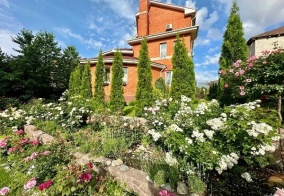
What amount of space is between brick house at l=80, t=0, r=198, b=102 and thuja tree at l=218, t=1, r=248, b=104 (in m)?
4.87

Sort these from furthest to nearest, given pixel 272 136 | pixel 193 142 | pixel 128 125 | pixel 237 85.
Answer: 1. pixel 237 85
2. pixel 128 125
3. pixel 193 142
4. pixel 272 136

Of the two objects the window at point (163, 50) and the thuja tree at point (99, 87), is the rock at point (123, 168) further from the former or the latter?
the window at point (163, 50)

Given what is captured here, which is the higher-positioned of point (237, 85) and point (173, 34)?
point (173, 34)

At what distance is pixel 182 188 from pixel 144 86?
6019 millimetres

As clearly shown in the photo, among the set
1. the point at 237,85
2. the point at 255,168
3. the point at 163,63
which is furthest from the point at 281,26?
the point at 255,168

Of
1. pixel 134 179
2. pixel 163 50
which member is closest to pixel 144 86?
pixel 134 179

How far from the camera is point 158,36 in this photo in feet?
50.2

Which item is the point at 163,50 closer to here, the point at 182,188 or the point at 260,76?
the point at 260,76

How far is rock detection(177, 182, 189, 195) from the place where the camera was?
2371 millimetres

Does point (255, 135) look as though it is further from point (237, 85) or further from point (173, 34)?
point (173, 34)

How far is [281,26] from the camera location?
19953mm

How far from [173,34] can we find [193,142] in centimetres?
1374

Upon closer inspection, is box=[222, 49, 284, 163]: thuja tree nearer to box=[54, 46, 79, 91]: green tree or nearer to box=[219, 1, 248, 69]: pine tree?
box=[219, 1, 248, 69]: pine tree

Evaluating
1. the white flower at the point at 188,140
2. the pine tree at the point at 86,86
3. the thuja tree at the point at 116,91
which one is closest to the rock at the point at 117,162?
the white flower at the point at 188,140
